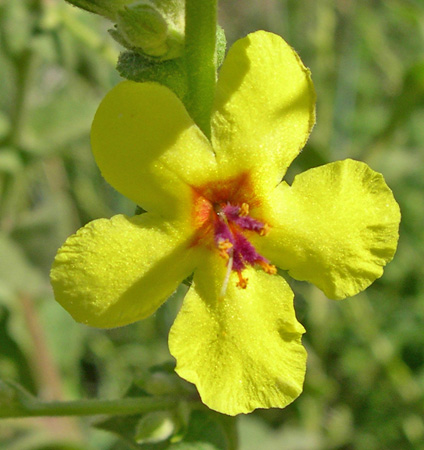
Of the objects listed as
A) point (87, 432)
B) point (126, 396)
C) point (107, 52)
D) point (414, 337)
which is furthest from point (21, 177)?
point (414, 337)

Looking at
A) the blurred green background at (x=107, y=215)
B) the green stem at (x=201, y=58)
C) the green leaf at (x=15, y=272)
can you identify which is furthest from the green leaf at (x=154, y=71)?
the green leaf at (x=15, y=272)

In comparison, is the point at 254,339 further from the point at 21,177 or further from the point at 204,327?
the point at 21,177

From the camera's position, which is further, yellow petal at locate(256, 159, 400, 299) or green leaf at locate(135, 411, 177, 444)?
green leaf at locate(135, 411, 177, 444)

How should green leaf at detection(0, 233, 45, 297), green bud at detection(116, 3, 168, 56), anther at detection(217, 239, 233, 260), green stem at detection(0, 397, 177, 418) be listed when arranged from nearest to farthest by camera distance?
green bud at detection(116, 3, 168, 56) → anther at detection(217, 239, 233, 260) → green stem at detection(0, 397, 177, 418) → green leaf at detection(0, 233, 45, 297)

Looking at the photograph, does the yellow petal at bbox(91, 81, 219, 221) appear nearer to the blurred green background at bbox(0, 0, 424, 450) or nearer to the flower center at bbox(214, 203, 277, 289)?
the flower center at bbox(214, 203, 277, 289)

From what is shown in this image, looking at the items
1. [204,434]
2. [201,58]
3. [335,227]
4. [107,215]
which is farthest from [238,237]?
[107,215]

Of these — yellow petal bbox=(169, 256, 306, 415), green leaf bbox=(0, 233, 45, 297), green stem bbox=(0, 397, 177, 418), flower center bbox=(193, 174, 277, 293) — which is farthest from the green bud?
green leaf bbox=(0, 233, 45, 297)

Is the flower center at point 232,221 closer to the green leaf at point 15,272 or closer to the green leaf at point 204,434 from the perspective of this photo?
the green leaf at point 204,434

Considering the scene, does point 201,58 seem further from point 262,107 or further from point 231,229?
point 231,229
